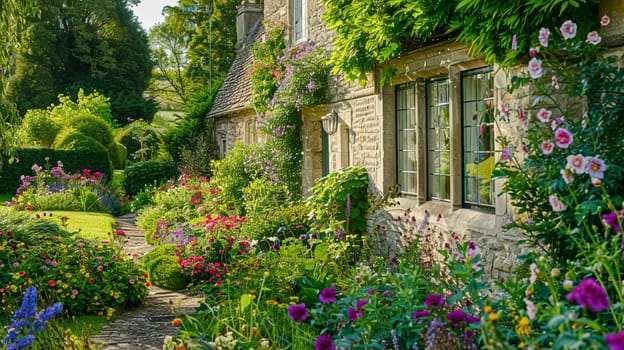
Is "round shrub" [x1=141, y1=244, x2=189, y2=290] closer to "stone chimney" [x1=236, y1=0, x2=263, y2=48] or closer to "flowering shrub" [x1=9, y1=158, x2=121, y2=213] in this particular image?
"flowering shrub" [x1=9, y1=158, x2=121, y2=213]

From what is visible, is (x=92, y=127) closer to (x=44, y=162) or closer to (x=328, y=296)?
(x=44, y=162)

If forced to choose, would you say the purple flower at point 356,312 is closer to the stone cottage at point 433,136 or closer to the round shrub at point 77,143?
the stone cottage at point 433,136

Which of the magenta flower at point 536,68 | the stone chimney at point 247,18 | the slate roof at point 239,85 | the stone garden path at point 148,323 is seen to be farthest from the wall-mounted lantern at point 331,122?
the stone chimney at point 247,18

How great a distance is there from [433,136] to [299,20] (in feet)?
17.8

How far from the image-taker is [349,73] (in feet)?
30.7

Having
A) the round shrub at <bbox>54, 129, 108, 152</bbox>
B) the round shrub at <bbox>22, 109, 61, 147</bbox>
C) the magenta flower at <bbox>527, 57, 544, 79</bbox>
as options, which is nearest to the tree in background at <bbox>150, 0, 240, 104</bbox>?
the round shrub at <bbox>22, 109, 61, 147</bbox>

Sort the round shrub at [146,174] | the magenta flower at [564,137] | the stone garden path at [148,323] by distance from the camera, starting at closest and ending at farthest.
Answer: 1. the magenta flower at [564,137]
2. the stone garden path at [148,323]
3. the round shrub at [146,174]

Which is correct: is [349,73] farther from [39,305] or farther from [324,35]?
[39,305]

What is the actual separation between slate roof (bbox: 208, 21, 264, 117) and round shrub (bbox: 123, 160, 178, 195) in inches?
88.8

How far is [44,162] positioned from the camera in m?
22.3

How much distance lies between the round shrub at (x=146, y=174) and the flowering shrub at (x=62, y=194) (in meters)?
1.96

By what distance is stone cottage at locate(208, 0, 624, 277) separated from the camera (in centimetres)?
673

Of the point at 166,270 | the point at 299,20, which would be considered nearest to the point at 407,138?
the point at 166,270

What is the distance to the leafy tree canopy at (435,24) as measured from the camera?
572cm
